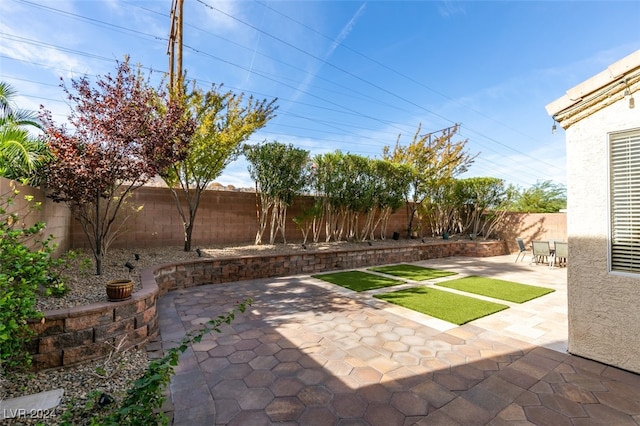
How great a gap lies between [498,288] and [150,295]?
7.91 meters

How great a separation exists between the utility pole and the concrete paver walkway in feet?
23.8

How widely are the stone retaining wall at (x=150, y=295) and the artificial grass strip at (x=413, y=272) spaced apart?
95 centimetres

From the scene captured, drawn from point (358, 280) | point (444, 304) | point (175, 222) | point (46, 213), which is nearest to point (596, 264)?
point (444, 304)

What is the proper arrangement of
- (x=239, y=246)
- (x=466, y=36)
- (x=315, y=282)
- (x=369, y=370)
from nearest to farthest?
(x=369, y=370) < (x=315, y=282) < (x=239, y=246) < (x=466, y=36)

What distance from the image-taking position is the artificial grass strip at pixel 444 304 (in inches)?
198

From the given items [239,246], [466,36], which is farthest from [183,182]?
[466,36]

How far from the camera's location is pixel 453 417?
239 cm

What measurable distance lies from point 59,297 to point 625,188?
732cm

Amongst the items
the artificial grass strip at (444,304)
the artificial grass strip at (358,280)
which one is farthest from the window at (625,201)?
the artificial grass strip at (358,280)

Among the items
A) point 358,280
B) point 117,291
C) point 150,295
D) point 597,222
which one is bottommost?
point 358,280

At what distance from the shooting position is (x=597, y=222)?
342 centimetres

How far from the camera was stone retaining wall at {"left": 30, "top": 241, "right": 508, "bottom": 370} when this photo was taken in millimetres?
2971

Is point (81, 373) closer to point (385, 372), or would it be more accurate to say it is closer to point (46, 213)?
point (385, 372)

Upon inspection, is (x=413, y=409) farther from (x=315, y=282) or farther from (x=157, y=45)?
(x=157, y=45)
